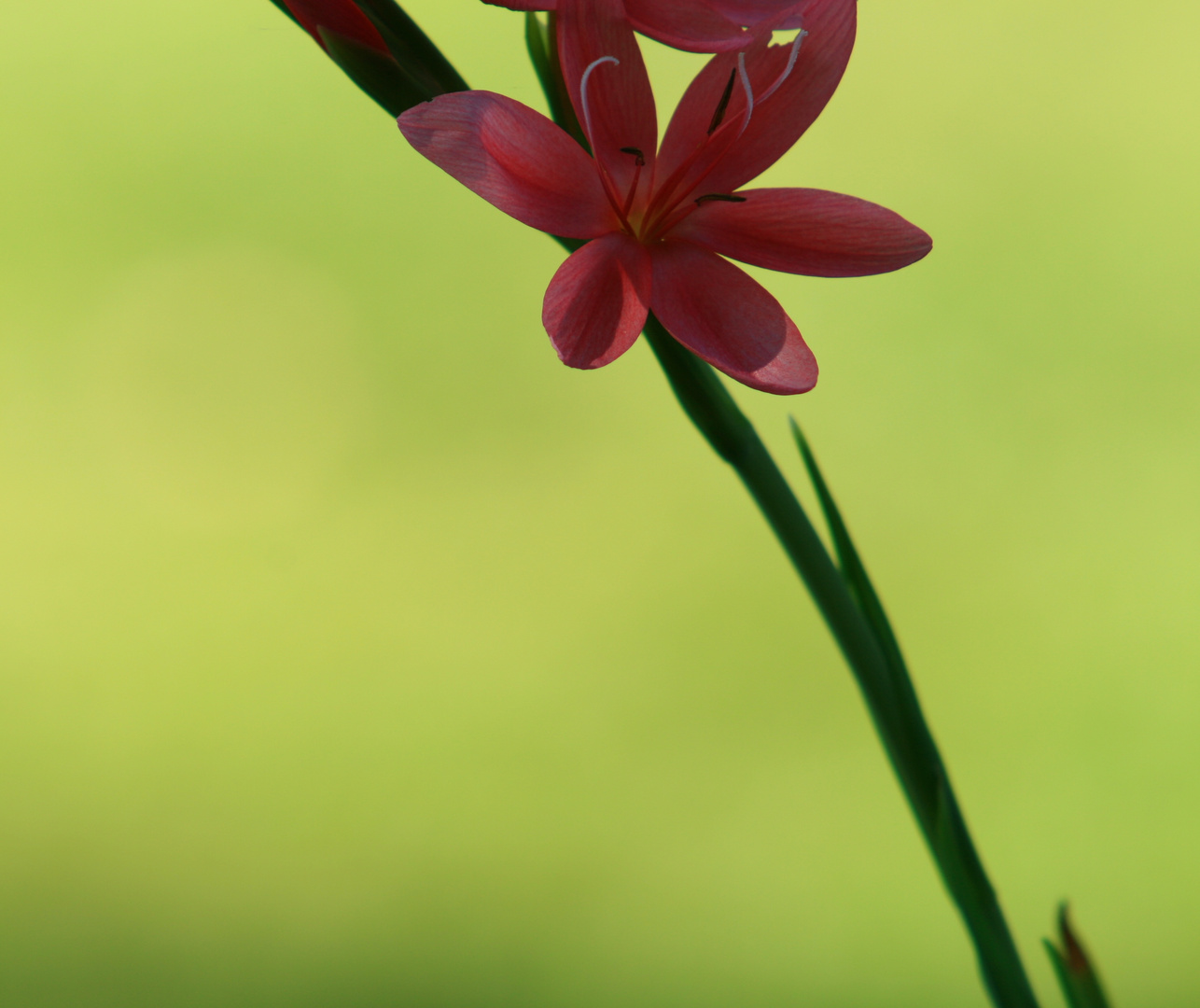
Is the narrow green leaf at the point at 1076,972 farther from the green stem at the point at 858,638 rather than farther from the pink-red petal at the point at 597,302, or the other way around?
the pink-red petal at the point at 597,302

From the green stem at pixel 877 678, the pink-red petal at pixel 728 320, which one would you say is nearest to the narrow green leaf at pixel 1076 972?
the green stem at pixel 877 678

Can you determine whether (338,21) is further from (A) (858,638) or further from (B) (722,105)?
(A) (858,638)

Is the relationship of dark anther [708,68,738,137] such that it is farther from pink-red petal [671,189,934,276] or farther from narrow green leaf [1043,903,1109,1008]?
narrow green leaf [1043,903,1109,1008]

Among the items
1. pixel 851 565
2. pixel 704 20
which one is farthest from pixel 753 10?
pixel 851 565

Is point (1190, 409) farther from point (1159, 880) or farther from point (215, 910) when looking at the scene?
point (215, 910)

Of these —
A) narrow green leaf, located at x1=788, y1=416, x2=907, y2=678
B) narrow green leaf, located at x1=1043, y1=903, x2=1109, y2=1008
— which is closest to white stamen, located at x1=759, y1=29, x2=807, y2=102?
narrow green leaf, located at x1=788, y1=416, x2=907, y2=678

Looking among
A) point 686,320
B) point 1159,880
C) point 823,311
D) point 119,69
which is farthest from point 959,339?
point 119,69

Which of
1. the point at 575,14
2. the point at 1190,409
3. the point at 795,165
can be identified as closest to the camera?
the point at 575,14
